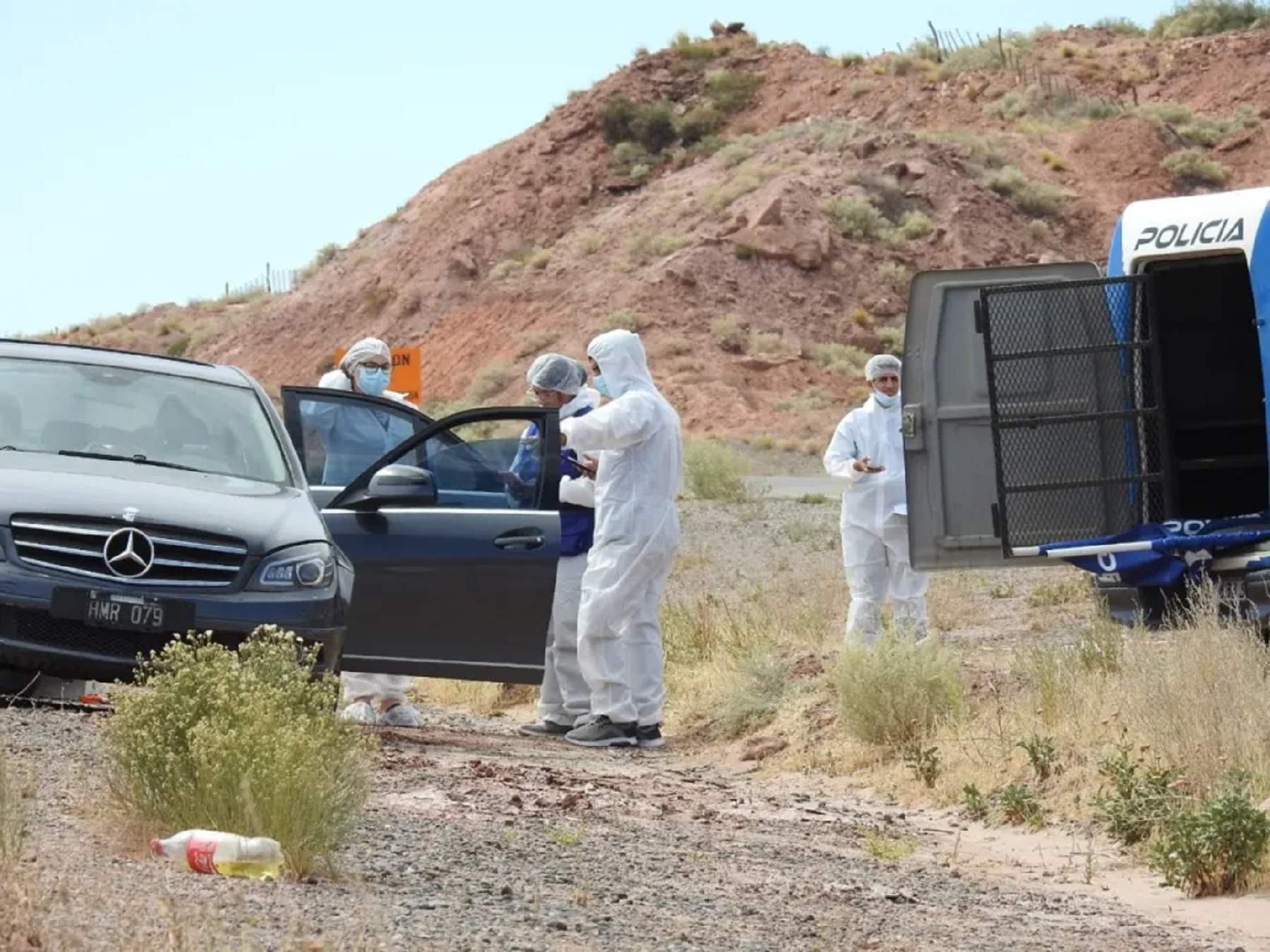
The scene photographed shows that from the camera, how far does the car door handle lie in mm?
10281

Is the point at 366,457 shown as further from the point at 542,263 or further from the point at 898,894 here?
the point at 542,263

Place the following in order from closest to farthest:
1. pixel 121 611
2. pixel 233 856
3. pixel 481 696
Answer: pixel 233 856 < pixel 121 611 < pixel 481 696

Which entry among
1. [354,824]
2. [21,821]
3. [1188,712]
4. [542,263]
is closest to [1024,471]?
[1188,712]

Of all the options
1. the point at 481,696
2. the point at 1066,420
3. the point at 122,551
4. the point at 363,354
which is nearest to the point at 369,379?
the point at 363,354

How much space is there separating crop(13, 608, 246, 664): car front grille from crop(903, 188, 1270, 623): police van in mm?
4367

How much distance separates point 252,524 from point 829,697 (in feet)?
12.9

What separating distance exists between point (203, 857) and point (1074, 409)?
650 centimetres

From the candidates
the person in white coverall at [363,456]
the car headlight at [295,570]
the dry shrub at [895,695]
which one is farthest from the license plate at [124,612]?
the dry shrub at [895,695]

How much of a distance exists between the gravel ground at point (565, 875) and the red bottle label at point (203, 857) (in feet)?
0.42

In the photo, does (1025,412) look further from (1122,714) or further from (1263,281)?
(1122,714)

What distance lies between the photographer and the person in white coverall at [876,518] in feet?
44.1

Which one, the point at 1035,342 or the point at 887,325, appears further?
the point at 887,325

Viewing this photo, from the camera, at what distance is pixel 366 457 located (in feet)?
36.4

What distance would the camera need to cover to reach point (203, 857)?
587 cm
